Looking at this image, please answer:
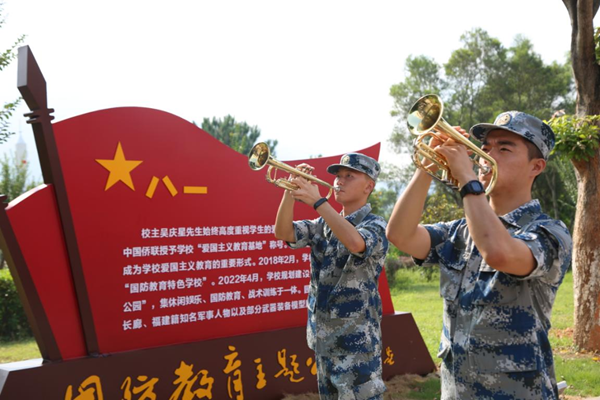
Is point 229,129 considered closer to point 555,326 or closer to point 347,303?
point 555,326

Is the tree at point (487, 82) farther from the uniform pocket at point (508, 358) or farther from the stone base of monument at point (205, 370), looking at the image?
the uniform pocket at point (508, 358)

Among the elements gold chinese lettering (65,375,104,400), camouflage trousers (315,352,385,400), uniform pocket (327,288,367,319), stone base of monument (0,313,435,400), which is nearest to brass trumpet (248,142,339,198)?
uniform pocket (327,288,367,319)

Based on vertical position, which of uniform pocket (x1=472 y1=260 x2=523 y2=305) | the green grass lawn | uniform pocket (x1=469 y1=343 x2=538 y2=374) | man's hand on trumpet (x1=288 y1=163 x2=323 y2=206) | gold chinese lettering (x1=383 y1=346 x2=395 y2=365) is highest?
man's hand on trumpet (x1=288 y1=163 x2=323 y2=206)

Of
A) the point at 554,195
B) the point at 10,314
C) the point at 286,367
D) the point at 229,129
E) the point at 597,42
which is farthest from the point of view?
the point at 229,129

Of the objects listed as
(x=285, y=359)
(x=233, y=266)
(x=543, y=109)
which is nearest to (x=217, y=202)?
(x=233, y=266)

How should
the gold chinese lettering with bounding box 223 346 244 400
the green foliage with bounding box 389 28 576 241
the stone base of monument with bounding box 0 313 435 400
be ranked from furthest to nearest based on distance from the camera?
the green foliage with bounding box 389 28 576 241
the gold chinese lettering with bounding box 223 346 244 400
the stone base of monument with bounding box 0 313 435 400

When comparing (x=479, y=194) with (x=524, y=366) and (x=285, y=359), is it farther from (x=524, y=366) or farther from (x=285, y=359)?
(x=285, y=359)

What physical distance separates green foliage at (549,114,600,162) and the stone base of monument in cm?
266

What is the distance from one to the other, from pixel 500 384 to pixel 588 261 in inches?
217

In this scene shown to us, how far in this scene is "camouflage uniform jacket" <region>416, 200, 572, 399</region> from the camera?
2.04 metres

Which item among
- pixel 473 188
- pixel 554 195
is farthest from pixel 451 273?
pixel 554 195

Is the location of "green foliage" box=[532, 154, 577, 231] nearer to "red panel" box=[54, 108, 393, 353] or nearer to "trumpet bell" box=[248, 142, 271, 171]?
"red panel" box=[54, 108, 393, 353]

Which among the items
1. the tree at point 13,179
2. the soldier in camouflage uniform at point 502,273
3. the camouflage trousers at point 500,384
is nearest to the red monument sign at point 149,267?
the soldier in camouflage uniform at point 502,273

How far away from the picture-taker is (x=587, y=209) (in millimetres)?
6895
